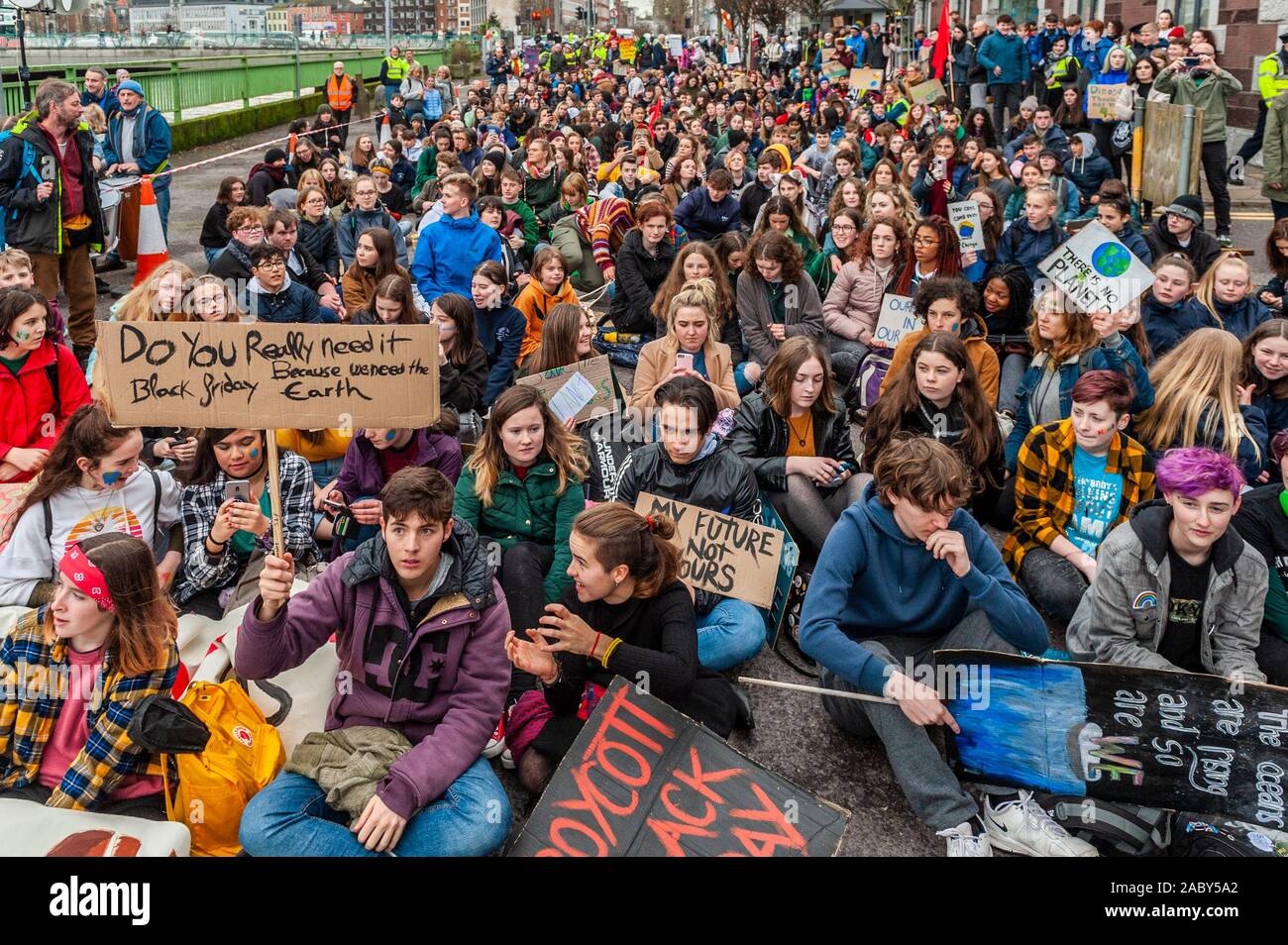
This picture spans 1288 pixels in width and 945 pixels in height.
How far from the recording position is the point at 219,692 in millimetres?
3596

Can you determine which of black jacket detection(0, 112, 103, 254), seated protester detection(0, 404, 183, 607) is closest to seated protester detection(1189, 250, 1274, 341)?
seated protester detection(0, 404, 183, 607)

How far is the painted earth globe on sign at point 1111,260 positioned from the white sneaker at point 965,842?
372 cm

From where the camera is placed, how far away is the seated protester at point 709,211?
1126 cm

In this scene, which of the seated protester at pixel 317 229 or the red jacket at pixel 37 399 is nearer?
the red jacket at pixel 37 399

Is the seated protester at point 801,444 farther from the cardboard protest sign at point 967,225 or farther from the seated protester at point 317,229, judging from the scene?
the seated protester at point 317,229

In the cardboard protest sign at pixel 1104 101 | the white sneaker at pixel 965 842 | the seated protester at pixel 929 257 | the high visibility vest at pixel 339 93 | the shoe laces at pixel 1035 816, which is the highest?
the high visibility vest at pixel 339 93

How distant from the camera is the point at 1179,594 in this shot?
399cm

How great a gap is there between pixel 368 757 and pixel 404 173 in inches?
546

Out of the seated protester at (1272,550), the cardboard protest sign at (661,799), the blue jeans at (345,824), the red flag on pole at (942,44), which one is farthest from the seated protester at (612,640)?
the red flag on pole at (942,44)

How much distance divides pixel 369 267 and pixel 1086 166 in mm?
8914

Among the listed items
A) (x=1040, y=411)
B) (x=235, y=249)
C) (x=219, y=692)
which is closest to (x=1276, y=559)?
(x=1040, y=411)

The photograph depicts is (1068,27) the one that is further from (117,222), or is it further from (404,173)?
(117,222)

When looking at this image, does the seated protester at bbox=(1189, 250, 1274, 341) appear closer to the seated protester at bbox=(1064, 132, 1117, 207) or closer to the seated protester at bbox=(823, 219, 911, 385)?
the seated protester at bbox=(823, 219, 911, 385)

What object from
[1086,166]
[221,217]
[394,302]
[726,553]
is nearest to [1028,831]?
[726,553]
